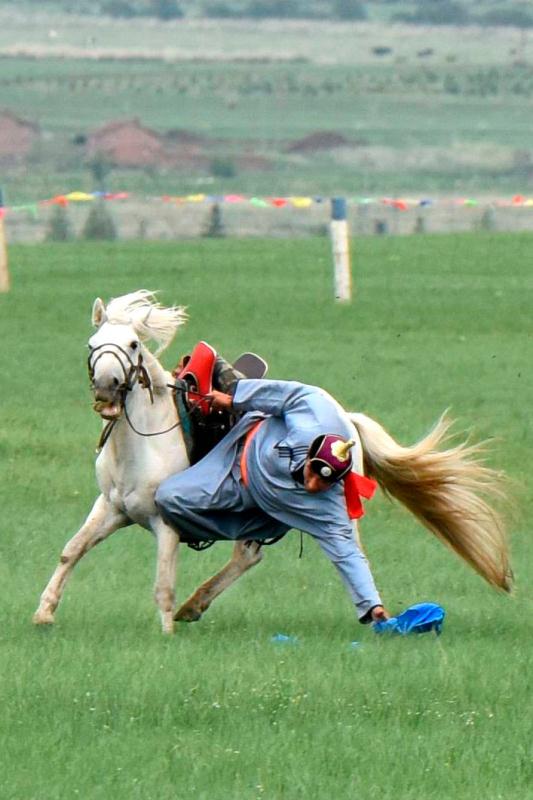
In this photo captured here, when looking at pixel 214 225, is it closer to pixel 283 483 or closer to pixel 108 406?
pixel 283 483

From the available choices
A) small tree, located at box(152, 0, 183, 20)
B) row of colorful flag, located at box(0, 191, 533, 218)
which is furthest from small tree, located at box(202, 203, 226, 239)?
small tree, located at box(152, 0, 183, 20)

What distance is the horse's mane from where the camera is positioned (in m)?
9.39

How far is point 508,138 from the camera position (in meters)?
91.2

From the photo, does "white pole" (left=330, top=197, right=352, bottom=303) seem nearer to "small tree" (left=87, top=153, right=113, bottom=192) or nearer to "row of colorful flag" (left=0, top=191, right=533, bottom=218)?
"row of colorful flag" (left=0, top=191, right=533, bottom=218)

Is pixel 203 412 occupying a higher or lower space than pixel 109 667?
higher

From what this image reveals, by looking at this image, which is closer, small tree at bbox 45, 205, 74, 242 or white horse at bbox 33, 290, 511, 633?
white horse at bbox 33, 290, 511, 633

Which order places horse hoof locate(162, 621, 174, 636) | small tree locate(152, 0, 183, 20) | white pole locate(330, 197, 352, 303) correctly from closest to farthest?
horse hoof locate(162, 621, 174, 636), white pole locate(330, 197, 352, 303), small tree locate(152, 0, 183, 20)

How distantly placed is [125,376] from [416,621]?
1.61m

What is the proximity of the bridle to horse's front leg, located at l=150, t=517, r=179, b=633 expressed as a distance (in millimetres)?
418

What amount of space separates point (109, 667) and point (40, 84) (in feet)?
332

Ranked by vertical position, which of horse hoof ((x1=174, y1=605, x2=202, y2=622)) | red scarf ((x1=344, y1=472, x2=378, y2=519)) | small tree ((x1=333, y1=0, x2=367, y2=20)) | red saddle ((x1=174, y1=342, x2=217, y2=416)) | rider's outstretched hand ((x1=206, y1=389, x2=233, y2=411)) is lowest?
horse hoof ((x1=174, y1=605, x2=202, y2=622))

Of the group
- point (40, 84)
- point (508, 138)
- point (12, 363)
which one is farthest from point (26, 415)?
point (40, 84)

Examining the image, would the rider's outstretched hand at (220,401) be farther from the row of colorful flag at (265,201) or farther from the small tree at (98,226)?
the small tree at (98,226)

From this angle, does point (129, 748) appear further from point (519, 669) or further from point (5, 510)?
point (5, 510)
